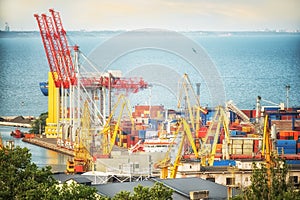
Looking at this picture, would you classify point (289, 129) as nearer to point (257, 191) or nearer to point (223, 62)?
point (257, 191)

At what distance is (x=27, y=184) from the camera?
9.55 meters

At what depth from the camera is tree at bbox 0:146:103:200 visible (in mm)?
8930

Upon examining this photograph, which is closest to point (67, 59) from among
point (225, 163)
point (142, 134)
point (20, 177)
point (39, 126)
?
point (39, 126)

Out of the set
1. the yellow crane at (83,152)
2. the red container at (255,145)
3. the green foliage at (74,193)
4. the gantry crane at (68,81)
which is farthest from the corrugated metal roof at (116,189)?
the gantry crane at (68,81)

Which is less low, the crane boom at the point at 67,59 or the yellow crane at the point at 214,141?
the crane boom at the point at 67,59

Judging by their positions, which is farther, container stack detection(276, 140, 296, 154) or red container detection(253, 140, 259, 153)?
container stack detection(276, 140, 296, 154)

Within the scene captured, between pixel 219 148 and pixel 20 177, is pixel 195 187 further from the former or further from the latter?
pixel 219 148

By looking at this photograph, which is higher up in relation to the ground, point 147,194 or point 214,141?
point 214,141

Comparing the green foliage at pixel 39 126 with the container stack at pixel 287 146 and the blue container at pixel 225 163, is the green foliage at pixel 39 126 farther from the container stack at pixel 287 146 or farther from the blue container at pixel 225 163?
the blue container at pixel 225 163

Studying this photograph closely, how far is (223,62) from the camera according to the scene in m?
48.1

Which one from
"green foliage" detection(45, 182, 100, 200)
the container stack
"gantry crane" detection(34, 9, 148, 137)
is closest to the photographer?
"green foliage" detection(45, 182, 100, 200)

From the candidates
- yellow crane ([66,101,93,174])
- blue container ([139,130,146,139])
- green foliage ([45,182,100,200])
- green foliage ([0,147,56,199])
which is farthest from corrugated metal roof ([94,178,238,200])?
blue container ([139,130,146,139])

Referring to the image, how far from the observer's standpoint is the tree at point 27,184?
29.3ft

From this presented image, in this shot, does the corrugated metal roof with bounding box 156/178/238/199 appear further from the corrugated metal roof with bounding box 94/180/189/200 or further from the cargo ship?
the cargo ship
